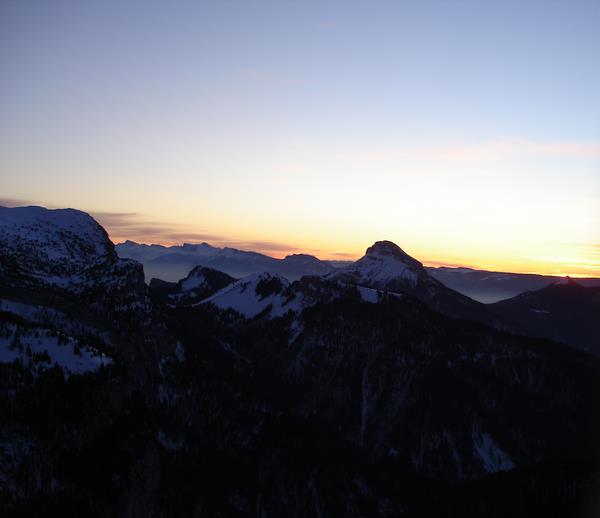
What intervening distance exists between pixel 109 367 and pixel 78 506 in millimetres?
33959

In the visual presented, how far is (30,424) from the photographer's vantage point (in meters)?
112

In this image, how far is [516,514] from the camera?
17725cm

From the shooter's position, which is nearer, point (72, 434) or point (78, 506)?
point (78, 506)

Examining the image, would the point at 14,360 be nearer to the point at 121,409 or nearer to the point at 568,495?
the point at 121,409

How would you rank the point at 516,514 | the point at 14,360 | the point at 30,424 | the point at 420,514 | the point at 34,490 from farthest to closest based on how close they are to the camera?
the point at 420,514 < the point at 516,514 < the point at 14,360 < the point at 30,424 < the point at 34,490

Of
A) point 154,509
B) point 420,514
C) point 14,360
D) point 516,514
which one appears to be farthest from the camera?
point 420,514

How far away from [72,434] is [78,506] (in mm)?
14071

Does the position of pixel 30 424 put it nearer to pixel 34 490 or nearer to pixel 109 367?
pixel 34 490

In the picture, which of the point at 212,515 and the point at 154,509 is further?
the point at 212,515

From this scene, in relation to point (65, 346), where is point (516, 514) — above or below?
below

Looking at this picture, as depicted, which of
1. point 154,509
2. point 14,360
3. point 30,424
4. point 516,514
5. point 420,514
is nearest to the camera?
point 30,424

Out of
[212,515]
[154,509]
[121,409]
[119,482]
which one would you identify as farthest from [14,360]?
[212,515]

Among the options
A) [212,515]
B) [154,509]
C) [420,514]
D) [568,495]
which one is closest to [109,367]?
[154,509]

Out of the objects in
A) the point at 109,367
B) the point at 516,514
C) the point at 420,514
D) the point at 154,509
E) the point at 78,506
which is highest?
the point at 109,367
